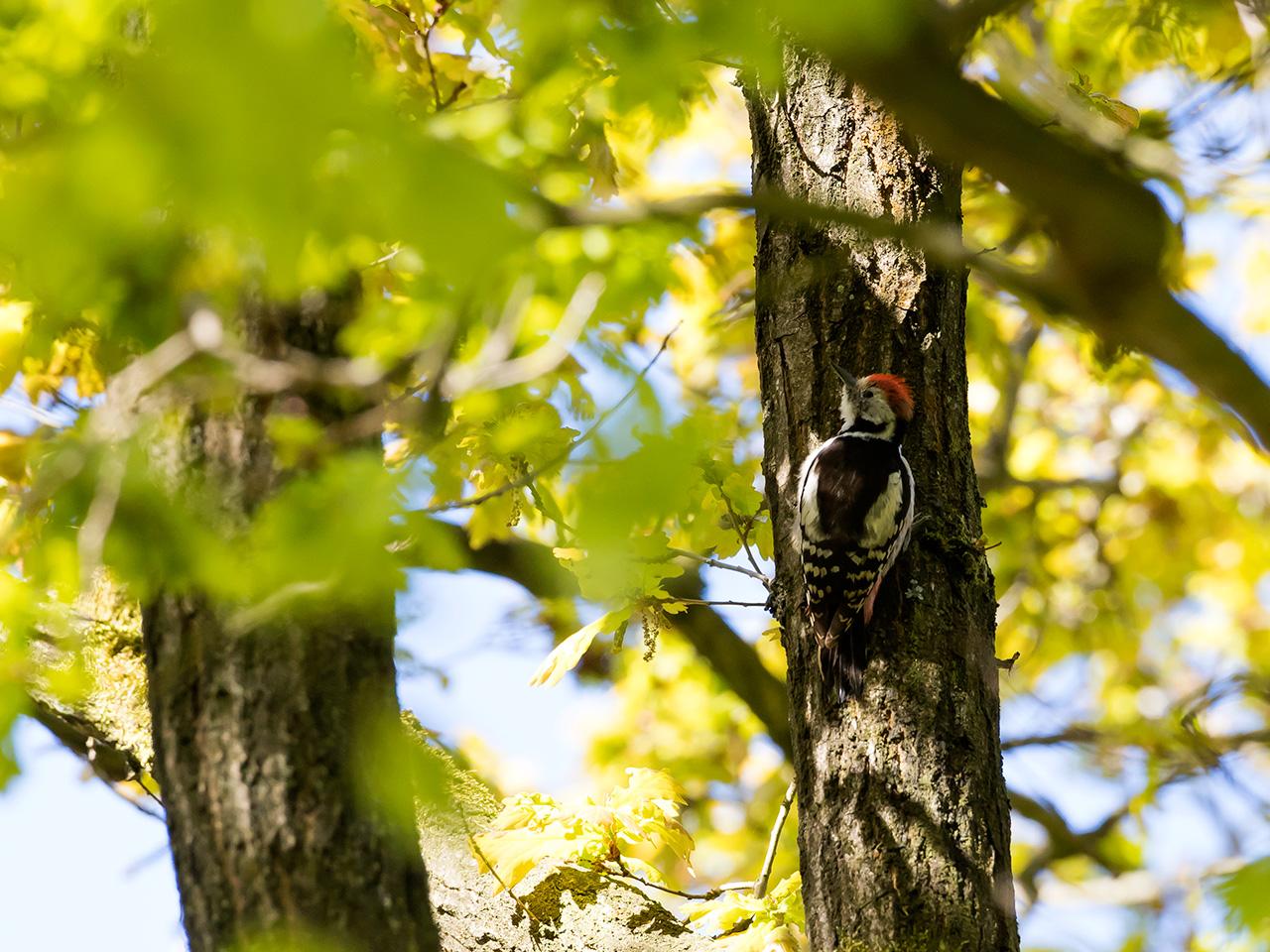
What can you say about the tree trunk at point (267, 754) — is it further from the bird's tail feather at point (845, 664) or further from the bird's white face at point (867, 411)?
the bird's white face at point (867, 411)

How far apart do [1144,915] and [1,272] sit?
2.47 metres

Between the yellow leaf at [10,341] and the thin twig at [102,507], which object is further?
the yellow leaf at [10,341]

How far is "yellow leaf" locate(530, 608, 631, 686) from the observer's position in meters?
3.50

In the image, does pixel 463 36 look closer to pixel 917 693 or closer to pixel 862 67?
pixel 917 693

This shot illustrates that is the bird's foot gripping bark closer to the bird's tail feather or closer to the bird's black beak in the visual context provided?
the bird's tail feather

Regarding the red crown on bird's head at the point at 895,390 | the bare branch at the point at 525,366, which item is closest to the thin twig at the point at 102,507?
the bare branch at the point at 525,366

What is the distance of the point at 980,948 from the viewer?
2625 millimetres

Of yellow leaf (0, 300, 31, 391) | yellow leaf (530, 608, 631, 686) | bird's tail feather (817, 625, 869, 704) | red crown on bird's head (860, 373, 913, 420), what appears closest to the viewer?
bird's tail feather (817, 625, 869, 704)

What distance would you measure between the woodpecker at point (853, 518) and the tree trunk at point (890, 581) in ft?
0.15

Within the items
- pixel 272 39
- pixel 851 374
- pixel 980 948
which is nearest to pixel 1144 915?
pixel 980 948

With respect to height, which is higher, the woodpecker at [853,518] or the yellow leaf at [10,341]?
the yellow leaf at [10,341]

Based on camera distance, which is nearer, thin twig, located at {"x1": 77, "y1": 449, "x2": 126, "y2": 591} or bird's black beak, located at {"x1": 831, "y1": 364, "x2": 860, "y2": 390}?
thin twig, located at {"x1": 77, "y1": 449, "x2": 126, "y2": 591}

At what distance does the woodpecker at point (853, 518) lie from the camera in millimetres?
2963

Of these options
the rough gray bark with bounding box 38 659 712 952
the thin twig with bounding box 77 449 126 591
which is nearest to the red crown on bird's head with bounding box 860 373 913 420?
the rough gray bark with bounding box 38 659 712 952
